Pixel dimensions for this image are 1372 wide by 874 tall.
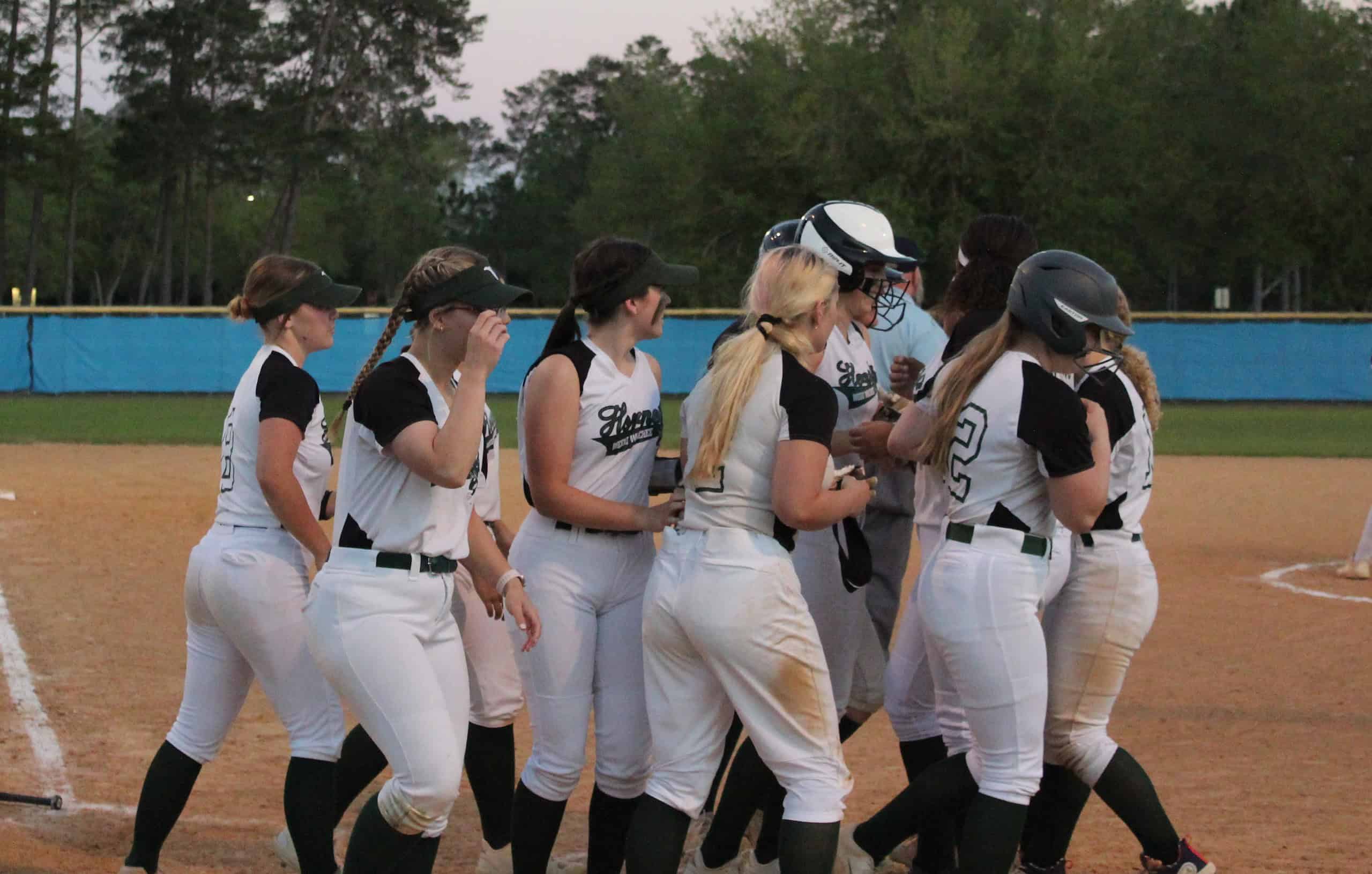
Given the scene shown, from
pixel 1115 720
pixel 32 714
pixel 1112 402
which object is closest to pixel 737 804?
pixel 1112 402

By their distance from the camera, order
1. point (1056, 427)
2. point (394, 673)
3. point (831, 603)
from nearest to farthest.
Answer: point (394, 673) → point (1056, 427) → point (831, 603)

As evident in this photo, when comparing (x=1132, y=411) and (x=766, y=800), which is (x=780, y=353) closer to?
(x=1132, y=411)

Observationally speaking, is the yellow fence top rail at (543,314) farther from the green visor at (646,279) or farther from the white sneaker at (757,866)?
the green visor at (646,279)

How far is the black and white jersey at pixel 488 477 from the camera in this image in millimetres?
4578

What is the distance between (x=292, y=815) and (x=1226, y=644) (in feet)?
18.9

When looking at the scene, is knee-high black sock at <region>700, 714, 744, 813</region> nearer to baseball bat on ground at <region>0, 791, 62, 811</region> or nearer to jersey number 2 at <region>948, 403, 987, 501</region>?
jersey number 2 at <region>948, 403, 987, 501</region>

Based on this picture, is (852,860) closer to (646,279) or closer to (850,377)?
(850,377)

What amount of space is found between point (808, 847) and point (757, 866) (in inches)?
40.1

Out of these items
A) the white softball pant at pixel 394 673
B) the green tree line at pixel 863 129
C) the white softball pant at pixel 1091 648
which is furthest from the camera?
the green tree line at pixel 863 129

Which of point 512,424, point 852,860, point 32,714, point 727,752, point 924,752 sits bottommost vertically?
point 512,424

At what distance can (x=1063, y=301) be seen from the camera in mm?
3908

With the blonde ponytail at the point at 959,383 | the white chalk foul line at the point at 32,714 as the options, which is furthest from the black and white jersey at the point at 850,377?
the white chalk foul line at the point at 32,714

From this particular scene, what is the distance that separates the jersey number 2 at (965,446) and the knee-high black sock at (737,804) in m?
1.00

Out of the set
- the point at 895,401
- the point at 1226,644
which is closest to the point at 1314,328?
the point at 1226,644
